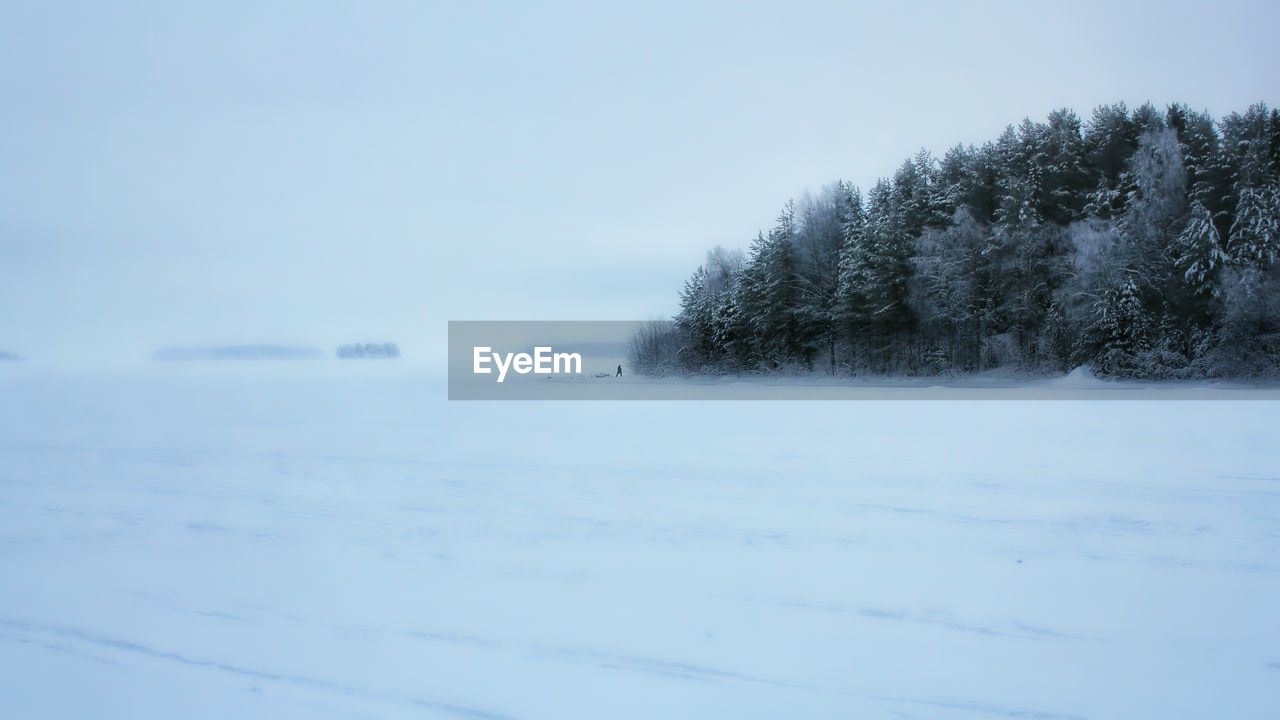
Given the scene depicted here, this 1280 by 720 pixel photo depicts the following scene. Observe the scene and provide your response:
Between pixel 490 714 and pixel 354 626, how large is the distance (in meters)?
1.31

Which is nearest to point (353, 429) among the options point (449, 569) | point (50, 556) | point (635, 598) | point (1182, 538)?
point (50, 556)

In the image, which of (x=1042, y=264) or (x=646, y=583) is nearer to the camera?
(x=646, y=583)

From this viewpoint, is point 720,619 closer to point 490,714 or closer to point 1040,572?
point 490,714

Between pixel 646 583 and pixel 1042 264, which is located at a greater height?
pixel 1042 264

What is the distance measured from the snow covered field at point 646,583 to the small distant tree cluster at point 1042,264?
20.5m

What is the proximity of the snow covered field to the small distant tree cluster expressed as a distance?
20527 mm

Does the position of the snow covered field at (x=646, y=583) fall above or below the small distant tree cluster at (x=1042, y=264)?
below

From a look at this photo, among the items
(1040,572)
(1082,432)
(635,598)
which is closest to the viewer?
(635,598)

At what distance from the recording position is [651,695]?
10.9ft

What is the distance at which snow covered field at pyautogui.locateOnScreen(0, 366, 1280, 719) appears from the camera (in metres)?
3.36

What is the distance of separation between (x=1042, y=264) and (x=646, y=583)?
1258 inches

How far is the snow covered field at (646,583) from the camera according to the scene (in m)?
3.36

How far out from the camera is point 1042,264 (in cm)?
3155

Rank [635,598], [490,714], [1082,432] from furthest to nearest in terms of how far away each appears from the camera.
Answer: [1082,432] < [635,598] < [490,714]
